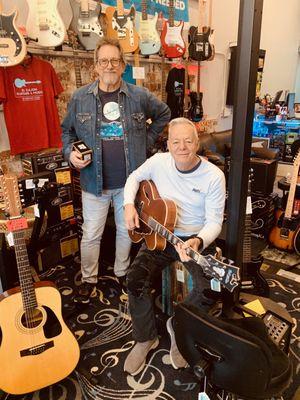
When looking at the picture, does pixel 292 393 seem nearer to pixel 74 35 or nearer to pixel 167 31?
pixel 74 35

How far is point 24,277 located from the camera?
1.58 meters

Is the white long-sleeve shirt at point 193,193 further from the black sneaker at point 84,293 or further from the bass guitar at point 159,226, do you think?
the black sneaker at point 84,293

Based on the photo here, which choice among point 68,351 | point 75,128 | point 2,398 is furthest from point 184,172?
point 2,398

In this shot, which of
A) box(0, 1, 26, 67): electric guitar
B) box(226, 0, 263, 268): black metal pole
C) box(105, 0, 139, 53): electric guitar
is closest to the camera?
box(226, 0, 263, 268): black metal pole

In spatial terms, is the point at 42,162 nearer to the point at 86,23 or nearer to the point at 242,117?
the point at 86,23

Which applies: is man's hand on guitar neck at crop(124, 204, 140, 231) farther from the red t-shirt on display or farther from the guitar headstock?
the red t-shirt on display

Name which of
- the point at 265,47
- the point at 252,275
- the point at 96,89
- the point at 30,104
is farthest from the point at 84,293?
the point at 265,47

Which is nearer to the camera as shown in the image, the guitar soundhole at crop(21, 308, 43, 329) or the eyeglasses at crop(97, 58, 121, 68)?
the guitar soundhole at crop(21, 308, 43, 329)

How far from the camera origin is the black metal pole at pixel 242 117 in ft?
3.90

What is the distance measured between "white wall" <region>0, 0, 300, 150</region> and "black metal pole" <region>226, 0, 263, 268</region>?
6.96ft

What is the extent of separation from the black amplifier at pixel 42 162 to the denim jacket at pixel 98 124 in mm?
416

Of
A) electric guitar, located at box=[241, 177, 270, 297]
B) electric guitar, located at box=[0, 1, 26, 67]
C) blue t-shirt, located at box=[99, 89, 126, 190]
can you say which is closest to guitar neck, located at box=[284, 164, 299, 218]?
electric guitar, located at box=[241, 177, 270, 297]

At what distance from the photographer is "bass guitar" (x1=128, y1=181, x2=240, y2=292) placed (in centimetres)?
137

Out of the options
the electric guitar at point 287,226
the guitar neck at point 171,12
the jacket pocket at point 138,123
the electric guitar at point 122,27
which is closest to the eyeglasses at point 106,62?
the jacket pocket at point 138,123
